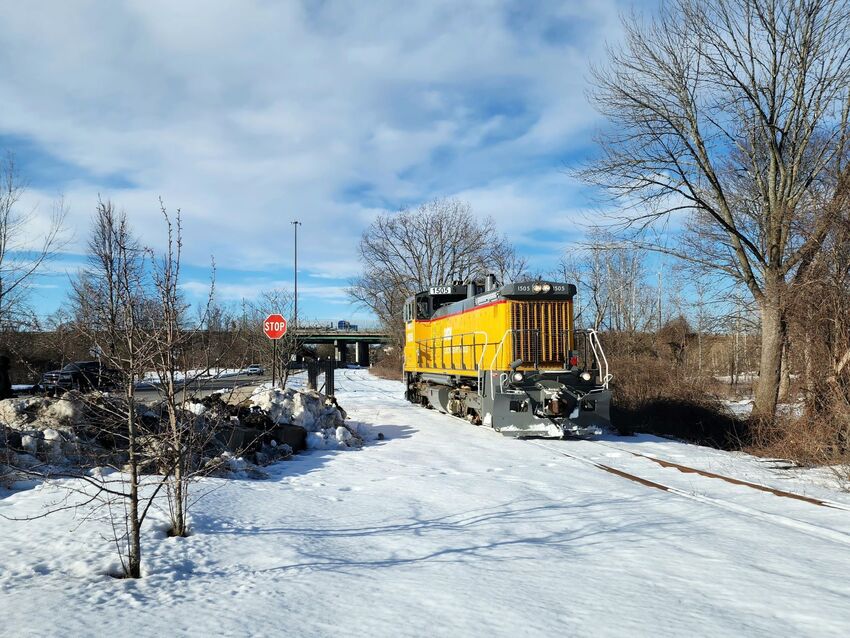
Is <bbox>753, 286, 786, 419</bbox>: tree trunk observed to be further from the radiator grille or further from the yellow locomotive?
the radiator grille

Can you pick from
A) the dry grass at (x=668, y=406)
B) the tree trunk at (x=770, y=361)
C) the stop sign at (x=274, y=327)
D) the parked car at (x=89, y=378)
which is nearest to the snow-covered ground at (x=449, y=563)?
the parked car at (x=89, y=378)

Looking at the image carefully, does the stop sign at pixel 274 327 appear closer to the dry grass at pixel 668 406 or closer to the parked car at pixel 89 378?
the parked car at pixel 89 378

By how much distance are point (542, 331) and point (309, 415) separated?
521 centimetres

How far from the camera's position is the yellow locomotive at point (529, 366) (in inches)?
472

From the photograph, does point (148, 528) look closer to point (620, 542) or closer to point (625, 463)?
point (620, 542)

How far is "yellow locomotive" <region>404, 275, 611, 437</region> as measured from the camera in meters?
12.0

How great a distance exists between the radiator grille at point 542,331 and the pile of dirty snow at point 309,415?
3.85 meters

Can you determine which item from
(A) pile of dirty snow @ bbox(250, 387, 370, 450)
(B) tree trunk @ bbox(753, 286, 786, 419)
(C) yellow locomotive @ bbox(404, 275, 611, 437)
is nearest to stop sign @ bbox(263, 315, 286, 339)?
(A) pile of dirty snow @ bbox(250, 387, 370, 450)

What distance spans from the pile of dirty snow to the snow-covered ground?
2.83m

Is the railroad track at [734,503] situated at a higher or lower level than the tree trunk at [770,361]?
lower

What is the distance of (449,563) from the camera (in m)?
4.45

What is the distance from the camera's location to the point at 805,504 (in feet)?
22.1

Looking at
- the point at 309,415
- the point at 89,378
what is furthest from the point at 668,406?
the point at 89,378

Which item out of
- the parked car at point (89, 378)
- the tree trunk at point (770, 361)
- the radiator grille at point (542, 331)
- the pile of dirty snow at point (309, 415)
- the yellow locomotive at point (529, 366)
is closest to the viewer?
the parked car at point (89, 378)
